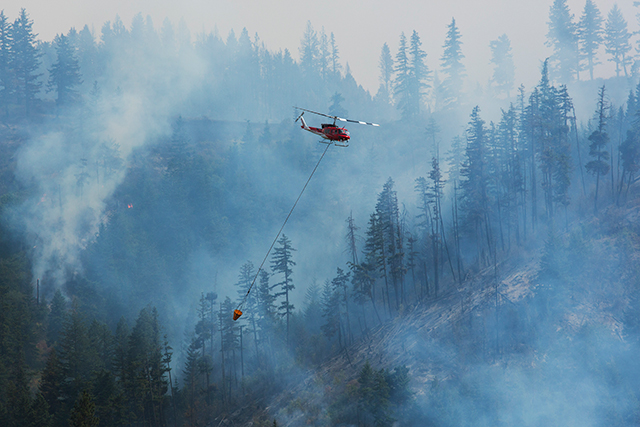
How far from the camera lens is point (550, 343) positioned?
155 ft

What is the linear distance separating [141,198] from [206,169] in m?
13.7

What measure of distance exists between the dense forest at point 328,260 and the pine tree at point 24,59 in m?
0.58

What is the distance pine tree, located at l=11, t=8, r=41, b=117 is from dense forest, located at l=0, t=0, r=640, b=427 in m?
0.58

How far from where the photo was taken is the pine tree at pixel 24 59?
105 metres

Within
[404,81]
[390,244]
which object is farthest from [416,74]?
[390,244]

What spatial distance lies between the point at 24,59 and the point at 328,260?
8709 cm

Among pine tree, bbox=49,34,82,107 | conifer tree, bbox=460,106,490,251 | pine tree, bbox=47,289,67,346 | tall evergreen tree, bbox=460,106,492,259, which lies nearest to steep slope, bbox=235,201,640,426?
tall evergreen tree, bbox=460,106,492,259

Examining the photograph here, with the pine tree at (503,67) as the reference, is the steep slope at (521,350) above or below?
below

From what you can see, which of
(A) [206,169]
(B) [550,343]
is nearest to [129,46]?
(A) [206,169]

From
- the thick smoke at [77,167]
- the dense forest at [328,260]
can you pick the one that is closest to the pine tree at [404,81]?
the dense forest at [328,260]

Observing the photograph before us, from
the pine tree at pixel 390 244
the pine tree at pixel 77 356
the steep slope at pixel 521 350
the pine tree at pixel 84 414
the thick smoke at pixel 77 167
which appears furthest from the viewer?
the thick smoke at pixel 77 167

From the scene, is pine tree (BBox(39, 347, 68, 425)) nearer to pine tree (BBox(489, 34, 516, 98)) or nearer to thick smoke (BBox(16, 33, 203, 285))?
thick smoke (BBox(16, 33, 203, 285))

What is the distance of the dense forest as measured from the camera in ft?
151

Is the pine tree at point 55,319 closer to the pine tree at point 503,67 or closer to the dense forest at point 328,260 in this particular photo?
the dense forest at point 328,260
